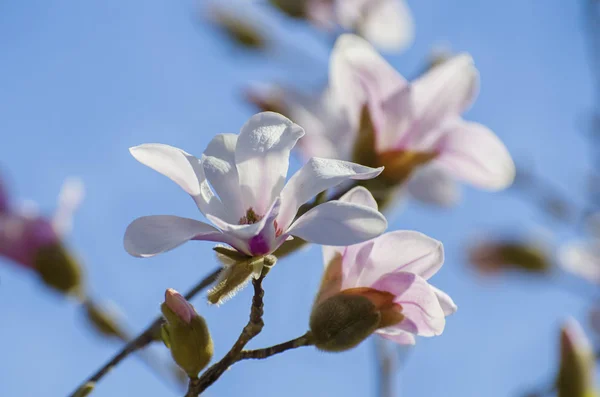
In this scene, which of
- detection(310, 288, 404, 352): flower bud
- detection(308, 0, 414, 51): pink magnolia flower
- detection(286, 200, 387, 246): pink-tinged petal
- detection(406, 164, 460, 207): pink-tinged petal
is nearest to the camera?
detection(286, 200, 387, 246): pink-tinged petal

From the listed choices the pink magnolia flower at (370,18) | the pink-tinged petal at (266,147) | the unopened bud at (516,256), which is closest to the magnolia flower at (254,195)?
the pink-tinged petal at (266,147)

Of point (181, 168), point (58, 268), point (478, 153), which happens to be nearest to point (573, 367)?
point (478, 153)

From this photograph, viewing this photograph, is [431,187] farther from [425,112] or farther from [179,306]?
[179,306]

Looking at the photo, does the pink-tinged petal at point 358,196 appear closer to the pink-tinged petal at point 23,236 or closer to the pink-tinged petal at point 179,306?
the pink-tinged petal at point 179,306

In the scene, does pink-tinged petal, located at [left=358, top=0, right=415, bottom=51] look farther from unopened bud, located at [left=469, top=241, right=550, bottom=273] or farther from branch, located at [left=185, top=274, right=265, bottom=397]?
branch, located at [left=185, top=274, right=265, bottom=397]

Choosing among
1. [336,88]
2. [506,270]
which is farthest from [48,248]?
[506,270]

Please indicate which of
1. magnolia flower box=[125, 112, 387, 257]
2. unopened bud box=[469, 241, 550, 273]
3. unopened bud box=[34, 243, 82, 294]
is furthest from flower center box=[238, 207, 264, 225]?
unopened bud box=[469, 241, 550, 273]
